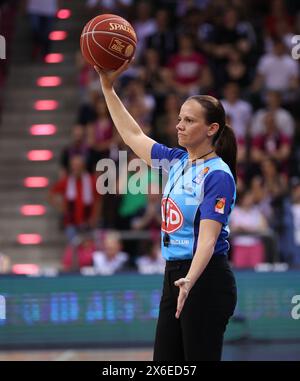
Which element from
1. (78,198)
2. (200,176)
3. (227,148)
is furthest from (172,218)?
(78,198)

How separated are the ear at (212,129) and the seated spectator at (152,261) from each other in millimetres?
6064

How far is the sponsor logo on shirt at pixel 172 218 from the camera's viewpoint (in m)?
5.14

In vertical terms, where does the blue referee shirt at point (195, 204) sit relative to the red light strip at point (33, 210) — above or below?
above

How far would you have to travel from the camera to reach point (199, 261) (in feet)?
16.1

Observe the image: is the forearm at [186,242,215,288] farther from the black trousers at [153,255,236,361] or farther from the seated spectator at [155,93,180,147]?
the seated spectator at [155,93,180,147]

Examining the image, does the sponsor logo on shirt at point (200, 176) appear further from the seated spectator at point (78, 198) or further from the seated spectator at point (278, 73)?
the seated spectator at point (278, 73)

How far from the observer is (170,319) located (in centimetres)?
512

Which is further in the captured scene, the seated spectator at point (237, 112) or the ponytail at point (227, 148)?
the seated spectator at point (237, 112)

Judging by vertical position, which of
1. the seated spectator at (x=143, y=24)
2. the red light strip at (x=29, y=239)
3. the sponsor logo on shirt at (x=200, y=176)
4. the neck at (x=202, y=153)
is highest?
the seated spectator at (x=143, y=24)

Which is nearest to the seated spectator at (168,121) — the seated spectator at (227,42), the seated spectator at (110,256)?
the seated spectator at (227,42)

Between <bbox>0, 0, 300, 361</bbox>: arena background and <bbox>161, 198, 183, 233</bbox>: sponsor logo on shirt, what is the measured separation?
14.0ft

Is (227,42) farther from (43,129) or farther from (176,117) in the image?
(43,129)

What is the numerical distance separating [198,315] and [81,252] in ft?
22.1
